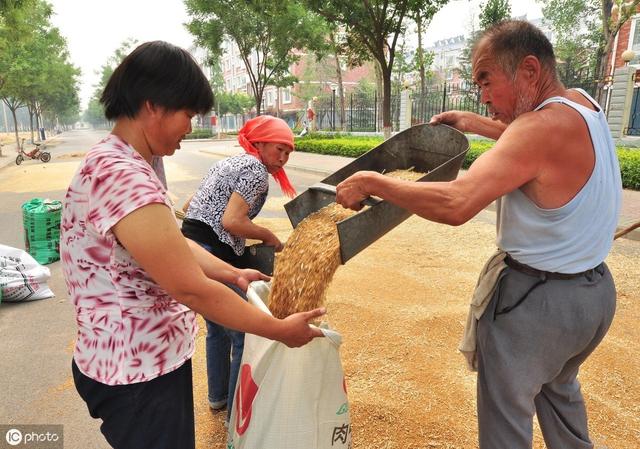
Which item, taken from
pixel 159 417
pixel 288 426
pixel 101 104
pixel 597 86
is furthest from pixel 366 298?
pixel 597 86

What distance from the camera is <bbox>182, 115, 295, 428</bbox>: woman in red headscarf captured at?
2.16m

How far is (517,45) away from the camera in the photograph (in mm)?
1380

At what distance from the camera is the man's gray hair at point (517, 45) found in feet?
4.52

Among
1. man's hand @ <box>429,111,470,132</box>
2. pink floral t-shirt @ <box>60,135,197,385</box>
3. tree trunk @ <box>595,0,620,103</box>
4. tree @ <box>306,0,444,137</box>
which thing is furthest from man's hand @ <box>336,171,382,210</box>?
tree trunk @ <box>595,0,620,103</box>

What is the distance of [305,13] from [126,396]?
67.4 feet

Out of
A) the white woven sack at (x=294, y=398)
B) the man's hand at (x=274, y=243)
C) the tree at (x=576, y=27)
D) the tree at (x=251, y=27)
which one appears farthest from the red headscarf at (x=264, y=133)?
the tree at (x=576, y=27)

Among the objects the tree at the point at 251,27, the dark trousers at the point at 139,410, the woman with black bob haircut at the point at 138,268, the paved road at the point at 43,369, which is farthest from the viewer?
the tree at the point at 251,27

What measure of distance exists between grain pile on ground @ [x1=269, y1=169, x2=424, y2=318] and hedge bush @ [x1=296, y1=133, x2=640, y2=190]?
191 cm

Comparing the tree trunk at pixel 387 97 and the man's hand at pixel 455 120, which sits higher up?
the tree trunk at pixel 387 97

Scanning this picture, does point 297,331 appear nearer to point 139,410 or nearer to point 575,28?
point 139,410

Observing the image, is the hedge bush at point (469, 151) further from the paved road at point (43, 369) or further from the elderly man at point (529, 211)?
the paved road at point (43, 369)

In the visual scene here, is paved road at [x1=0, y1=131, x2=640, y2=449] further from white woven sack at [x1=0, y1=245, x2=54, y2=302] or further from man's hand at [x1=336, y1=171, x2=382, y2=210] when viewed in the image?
man's hand at [x1=336, y1=171, x2=382, y2=210]

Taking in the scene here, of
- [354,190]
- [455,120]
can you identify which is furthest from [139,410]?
[455,120]
